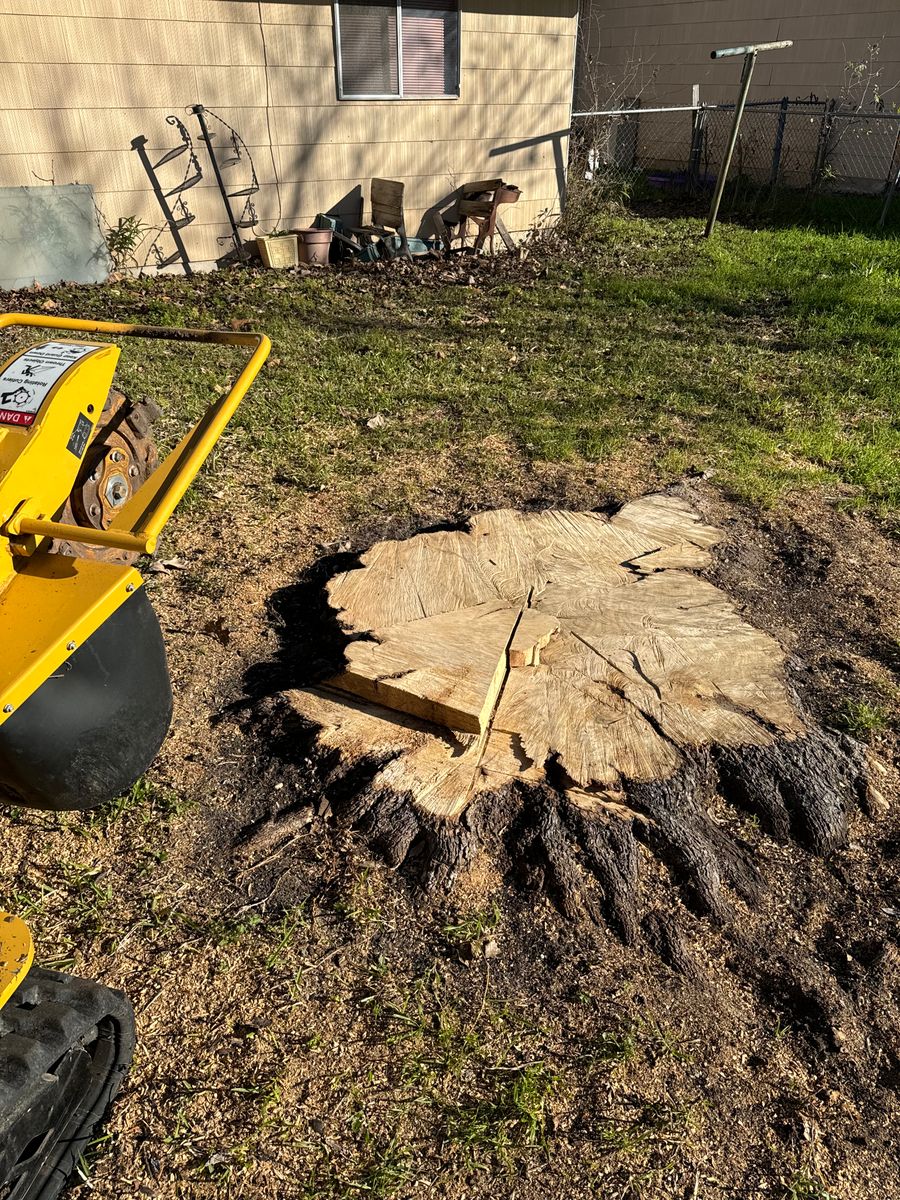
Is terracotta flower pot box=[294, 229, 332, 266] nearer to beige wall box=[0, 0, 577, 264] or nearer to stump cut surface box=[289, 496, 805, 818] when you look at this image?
beige wall box=[0, 0, 577, 264]

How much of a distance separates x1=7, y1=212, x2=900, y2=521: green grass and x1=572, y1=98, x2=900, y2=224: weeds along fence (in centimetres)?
335

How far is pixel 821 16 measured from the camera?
13.0m

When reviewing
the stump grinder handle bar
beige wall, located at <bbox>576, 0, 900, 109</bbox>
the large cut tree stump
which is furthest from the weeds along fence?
the stump grinder handle bar

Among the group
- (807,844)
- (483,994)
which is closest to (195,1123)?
(483,994)

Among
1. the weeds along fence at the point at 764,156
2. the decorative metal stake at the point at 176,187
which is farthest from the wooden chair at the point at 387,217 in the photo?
the weeds along fence at the point at 764,156

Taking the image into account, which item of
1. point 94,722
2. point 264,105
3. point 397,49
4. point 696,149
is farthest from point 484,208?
point 94,722

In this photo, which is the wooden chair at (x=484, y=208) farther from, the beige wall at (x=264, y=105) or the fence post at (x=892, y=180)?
the fence post at (x=892, y=180)

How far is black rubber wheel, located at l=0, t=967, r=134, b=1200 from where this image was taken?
5.16ft

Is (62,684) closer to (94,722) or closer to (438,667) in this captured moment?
(94,722)

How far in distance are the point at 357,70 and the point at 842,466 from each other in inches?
263

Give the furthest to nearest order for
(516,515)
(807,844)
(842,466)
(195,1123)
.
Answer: (842,466)
(516,515)
(807,844)
(195,1123)

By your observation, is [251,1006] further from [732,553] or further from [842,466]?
[842,466]

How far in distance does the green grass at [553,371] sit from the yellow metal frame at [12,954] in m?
2.91

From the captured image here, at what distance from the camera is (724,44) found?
14203mm
